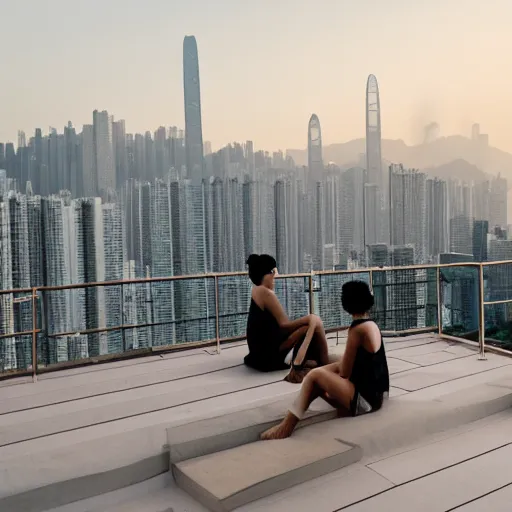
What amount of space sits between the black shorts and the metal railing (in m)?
1.32

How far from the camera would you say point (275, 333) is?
362 cm

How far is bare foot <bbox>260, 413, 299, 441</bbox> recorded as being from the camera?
8.13 ft

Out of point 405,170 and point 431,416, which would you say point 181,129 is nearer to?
point 405,170

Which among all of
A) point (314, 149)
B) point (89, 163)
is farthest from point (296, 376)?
point (314, 149)

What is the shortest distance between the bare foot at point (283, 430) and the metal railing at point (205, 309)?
5.22 ft

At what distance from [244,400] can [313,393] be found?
69 cm

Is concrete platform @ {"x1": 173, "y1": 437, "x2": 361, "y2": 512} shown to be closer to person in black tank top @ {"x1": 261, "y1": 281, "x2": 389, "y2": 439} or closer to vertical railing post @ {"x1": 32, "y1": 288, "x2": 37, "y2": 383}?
person in black tank top @ {"x1": 261, "y1": 281, "x2": 389, "y2": 439}

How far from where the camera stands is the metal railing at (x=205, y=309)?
3.99m

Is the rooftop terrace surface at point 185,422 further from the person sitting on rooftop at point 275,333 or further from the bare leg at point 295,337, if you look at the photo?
the bare leg at point 295,337

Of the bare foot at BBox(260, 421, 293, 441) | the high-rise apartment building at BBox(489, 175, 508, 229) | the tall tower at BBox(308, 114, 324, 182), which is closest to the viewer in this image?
the bare foot at BBox(260, 421, 293, 441)

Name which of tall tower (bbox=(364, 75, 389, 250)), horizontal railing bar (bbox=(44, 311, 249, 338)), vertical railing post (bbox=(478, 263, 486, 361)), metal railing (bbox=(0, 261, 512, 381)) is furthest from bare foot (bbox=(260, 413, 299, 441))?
tall tower (bbox=(364, 75, 389, 250))

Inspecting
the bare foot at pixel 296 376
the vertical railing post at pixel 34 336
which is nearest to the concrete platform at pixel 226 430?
the bare foot at pixel 296 376

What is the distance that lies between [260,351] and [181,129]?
11.0ft

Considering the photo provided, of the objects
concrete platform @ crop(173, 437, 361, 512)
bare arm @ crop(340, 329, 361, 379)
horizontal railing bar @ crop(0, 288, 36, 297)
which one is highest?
horizontal railing bar @ crop(0, 288, 36, 297)
